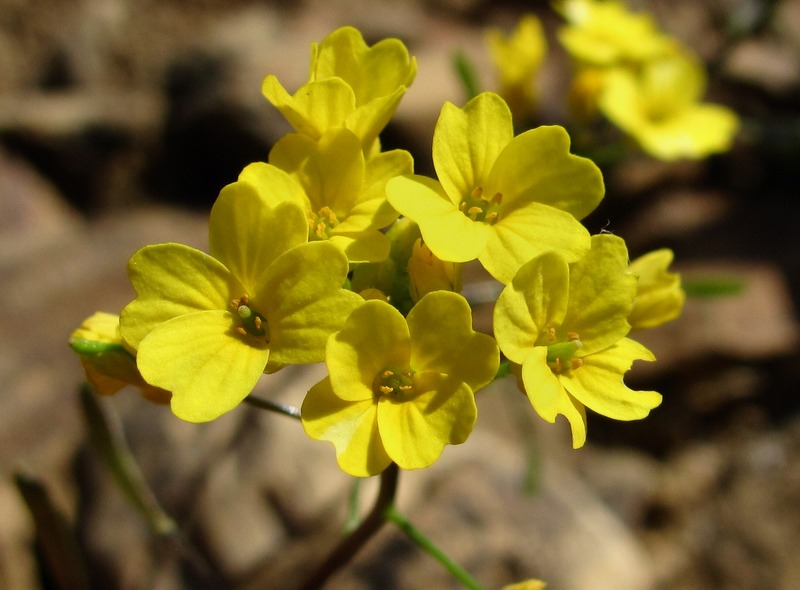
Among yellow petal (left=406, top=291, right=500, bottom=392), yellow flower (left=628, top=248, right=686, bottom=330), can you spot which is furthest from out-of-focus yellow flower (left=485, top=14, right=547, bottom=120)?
yellow petal (left=406, top=291, right=500, bottom=392)

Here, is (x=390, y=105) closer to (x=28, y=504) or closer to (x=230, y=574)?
(x=28, y=504)

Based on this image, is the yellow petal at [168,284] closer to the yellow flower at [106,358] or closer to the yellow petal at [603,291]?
the yellow flower at [106,358]

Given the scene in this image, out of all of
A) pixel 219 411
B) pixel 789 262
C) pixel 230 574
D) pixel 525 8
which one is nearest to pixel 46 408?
pixel 230 574

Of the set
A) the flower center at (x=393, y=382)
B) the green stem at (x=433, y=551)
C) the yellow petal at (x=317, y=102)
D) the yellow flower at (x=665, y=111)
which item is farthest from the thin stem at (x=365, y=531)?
the yellow flower at (x=665, y=111)

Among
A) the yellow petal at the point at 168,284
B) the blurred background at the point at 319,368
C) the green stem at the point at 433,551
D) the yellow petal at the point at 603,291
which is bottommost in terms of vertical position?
the blurred background at the point at 319,368

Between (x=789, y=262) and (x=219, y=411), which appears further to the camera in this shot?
(x=789, y=262)
